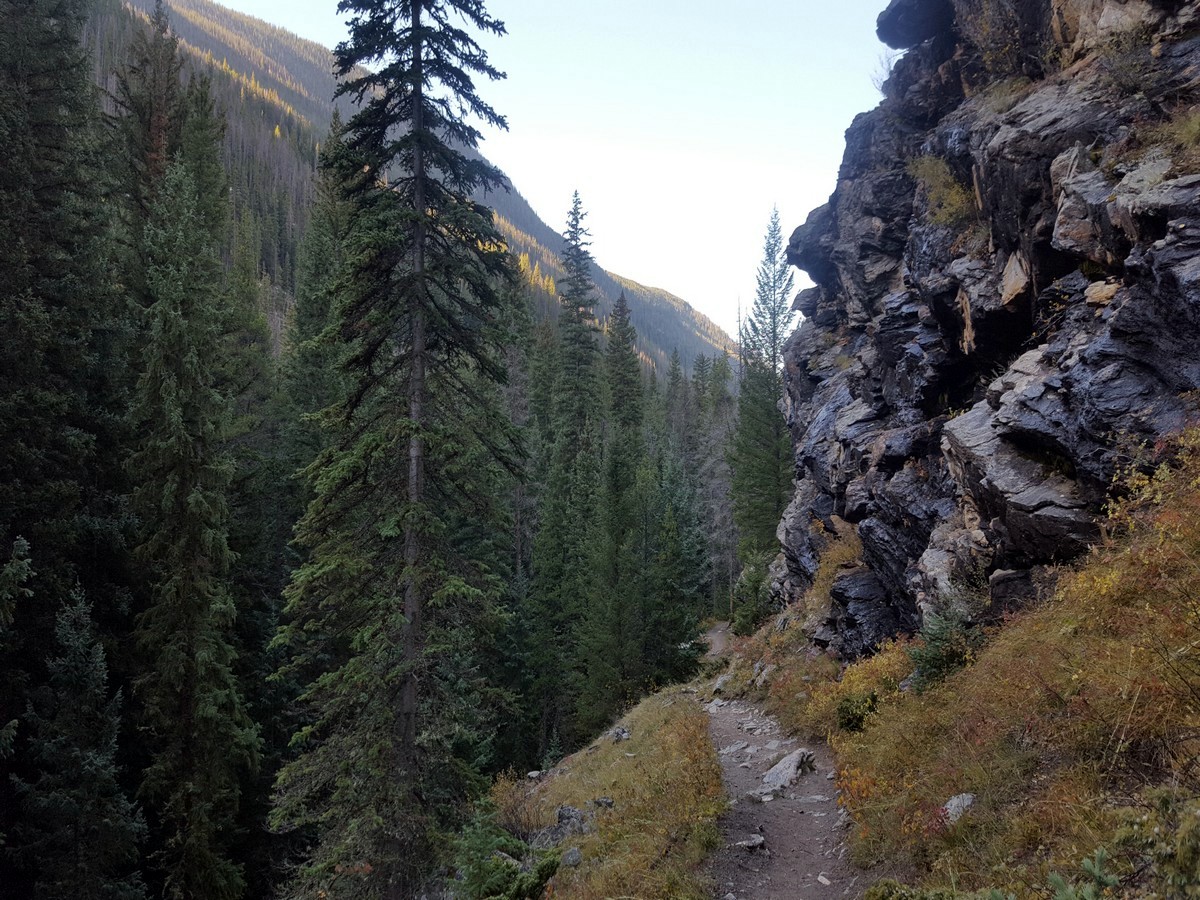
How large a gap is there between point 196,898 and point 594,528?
18.2 meters

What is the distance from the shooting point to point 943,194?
1477 cm

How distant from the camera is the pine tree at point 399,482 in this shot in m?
9.91

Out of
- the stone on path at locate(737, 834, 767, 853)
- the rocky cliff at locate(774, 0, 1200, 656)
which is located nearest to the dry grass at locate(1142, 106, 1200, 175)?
the rocky cliff at locate(774, 0, 1200, 656)

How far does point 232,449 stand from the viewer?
20.1 metres

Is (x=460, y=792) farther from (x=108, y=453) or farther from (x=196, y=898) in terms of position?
(x=108, y=453)

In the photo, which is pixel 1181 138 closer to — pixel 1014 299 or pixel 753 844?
pixel 1014 299

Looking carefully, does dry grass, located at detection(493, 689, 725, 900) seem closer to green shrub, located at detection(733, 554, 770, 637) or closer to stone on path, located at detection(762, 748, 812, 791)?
stone on path, located at detection(762, 748, 812, 791)

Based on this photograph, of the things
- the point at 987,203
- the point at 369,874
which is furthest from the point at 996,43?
the point at 369,874

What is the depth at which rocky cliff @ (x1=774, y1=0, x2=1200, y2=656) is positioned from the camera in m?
8.38

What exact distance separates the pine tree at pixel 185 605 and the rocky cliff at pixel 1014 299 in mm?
15642

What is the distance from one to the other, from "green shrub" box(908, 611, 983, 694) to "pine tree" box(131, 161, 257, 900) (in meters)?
14.9

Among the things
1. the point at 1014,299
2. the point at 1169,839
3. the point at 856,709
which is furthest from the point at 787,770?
the point at 1014,299

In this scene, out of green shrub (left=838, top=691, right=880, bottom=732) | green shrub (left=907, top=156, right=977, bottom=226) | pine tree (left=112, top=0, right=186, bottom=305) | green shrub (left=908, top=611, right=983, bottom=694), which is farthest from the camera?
pine tree (left=112, top=0, right=186, bottom=305)

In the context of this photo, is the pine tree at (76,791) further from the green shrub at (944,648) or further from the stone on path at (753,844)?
the green shrub at (944,648)
